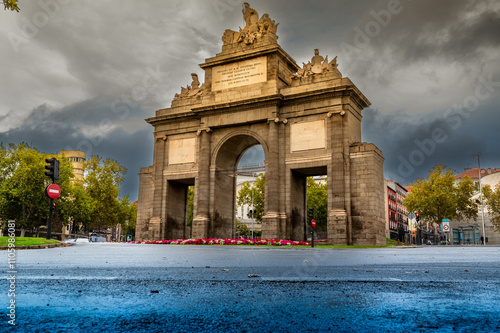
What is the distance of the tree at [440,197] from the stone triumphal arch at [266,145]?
26.9m

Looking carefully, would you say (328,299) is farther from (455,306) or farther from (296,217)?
(296,217)

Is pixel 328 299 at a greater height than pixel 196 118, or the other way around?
pixel 196 118

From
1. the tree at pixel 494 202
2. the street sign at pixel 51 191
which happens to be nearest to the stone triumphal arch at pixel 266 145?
the street sign at pixel 51 191

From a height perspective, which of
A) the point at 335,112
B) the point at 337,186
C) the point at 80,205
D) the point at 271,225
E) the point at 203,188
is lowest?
the point at 271,225

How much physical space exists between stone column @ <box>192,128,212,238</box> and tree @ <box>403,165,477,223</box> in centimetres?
3248

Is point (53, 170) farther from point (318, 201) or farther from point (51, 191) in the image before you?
point (318, 201)

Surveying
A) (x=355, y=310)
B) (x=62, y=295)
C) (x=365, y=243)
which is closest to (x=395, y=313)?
(x=355, y=310)

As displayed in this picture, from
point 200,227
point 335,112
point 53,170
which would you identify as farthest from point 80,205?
point 53,170

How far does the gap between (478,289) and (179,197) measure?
39753 mm

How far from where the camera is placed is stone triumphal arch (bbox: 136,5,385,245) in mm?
33000

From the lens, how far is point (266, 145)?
36.2 metres

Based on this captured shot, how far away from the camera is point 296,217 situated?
35.9 m

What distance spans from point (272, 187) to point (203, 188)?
6.44 m

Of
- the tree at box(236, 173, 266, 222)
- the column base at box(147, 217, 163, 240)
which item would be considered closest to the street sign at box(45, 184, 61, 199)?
the column base at box(147, 217, 163, 240)
